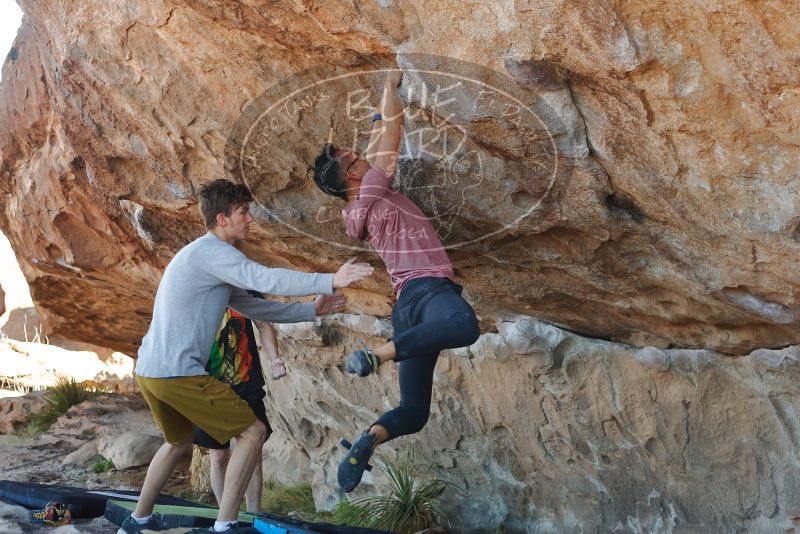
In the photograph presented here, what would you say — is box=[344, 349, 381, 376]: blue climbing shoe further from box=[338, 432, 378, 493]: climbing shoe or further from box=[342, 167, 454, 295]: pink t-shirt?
box=[342, 167, 454, 295]: pink t-shirt

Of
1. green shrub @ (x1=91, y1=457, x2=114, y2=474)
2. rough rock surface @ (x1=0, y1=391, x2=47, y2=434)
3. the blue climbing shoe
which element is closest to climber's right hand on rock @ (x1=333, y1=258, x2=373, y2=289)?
the blue climbing shoe

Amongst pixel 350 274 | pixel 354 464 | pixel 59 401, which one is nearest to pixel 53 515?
pixel 354 464

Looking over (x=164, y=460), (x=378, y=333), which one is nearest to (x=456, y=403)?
(x=378, y=333)

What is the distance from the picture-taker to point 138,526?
471cm

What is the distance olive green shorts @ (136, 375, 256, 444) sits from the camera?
14.0 ft

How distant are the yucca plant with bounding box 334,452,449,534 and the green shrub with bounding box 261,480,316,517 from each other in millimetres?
761

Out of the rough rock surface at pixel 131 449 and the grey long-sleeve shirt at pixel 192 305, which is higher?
the grey long-sleeve shirt at pixel 192 305

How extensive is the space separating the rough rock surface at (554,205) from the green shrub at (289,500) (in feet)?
0.65

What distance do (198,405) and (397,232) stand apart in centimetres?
126

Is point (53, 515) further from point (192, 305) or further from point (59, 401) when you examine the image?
point (59, 401)

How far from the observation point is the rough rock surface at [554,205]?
11.7 ft

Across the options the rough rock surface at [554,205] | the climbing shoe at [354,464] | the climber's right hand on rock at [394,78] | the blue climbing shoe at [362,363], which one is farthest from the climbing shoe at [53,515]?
the climber's right hand on rock at [394,78]

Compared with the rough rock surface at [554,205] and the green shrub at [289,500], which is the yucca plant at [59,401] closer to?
the green shrub at [289,500]

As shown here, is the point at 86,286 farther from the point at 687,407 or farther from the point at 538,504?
the point at 687,407
